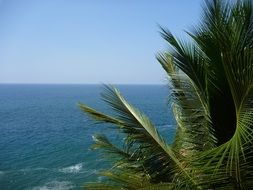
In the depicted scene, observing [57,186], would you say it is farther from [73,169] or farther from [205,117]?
[205,117]

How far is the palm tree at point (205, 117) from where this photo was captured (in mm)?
4621

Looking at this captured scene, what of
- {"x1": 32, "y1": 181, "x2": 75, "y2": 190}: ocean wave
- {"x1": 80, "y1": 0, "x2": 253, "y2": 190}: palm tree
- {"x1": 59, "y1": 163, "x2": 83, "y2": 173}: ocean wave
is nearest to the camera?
{"x1": 80, "y1": 0, "x2": 253, "y2": 190}: palm tree

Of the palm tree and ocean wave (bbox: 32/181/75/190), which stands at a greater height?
the palm tree

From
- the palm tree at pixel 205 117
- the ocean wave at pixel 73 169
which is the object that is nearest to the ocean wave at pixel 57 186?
the ocean wave at pixel 73 169

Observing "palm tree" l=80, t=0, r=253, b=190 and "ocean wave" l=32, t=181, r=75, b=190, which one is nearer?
"palm tree" l=80, t=0, r=253, b=190

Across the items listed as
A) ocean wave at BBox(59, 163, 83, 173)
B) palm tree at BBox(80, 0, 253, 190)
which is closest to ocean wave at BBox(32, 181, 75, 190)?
ocean wave at BBox(59, 163, 83, 173)

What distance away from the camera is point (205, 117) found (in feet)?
18.5

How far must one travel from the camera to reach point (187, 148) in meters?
6.10

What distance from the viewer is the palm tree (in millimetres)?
4621

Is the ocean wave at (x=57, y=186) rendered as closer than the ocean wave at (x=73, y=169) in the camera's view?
Yes

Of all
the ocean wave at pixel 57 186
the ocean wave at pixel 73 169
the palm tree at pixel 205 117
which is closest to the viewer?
the palm tree at pixel 205 117

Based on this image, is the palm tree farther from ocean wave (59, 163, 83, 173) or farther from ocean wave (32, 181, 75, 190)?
ocean wave (59, 163, 83, 173)

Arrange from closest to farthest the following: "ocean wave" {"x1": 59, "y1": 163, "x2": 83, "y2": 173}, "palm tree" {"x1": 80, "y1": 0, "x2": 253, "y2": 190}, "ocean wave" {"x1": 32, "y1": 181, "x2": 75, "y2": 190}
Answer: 1. "palm tree" {"x1": 80, "y1": 0, "x2": 253, "y2": 190}
2. "ocean wave" {"x1": 32, "y1": 181, "x2": 75, "y2": 190}
3. "ocean wave" {"x1": 59, "y1": 163, "x2": 83, "y2": 173}

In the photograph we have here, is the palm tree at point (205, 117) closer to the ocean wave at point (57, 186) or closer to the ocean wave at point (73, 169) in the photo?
the ocean wave at point (57, 186)
